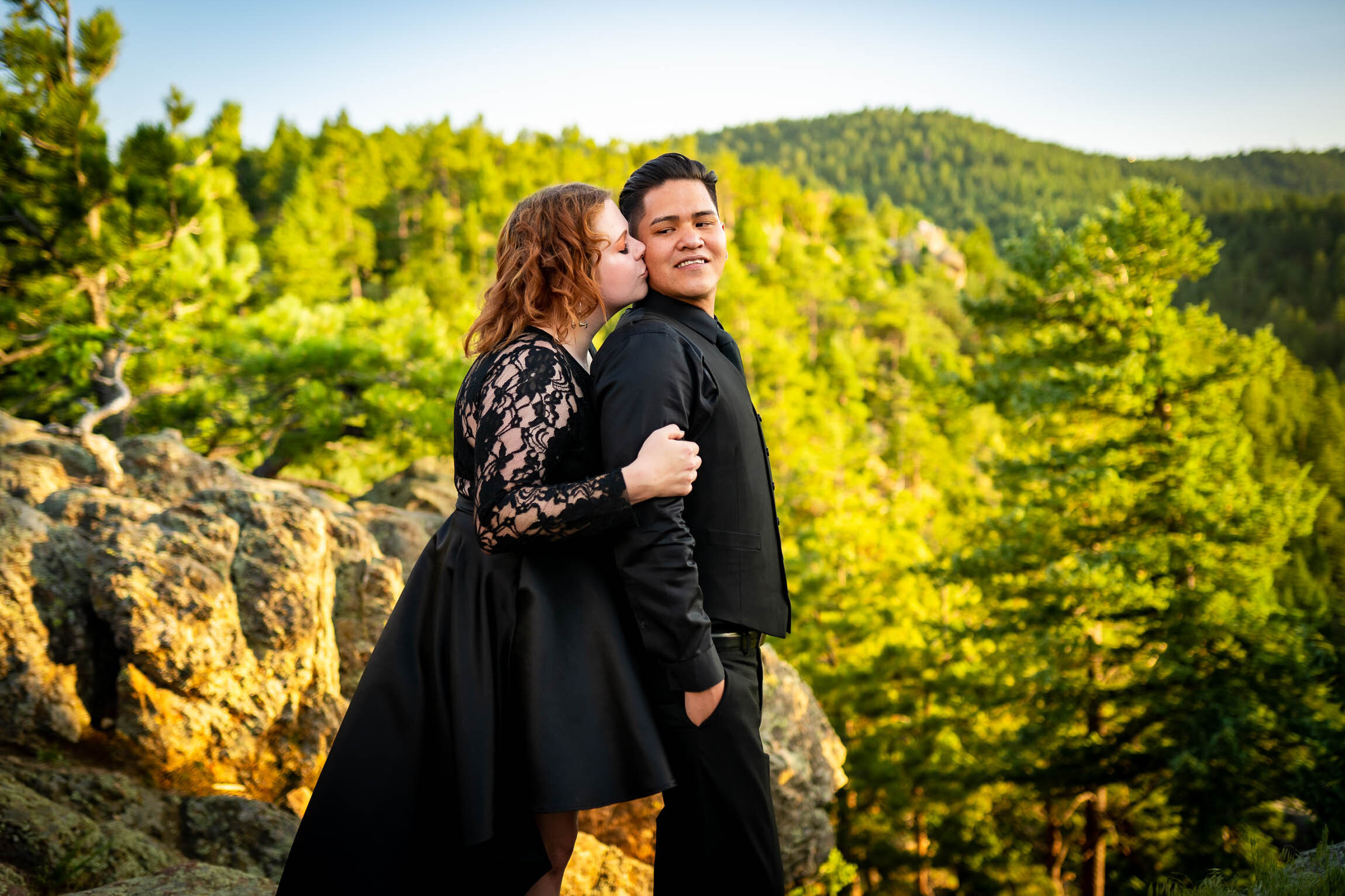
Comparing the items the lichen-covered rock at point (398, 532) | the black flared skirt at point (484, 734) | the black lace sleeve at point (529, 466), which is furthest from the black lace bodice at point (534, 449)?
the lichen-covered rock at point (398, 532)

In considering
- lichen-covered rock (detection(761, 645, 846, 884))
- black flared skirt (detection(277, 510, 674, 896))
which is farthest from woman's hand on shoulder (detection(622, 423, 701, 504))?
lichen-covered rock (detection(761, 645, 846, 884))

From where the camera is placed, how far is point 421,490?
8812 millimetres

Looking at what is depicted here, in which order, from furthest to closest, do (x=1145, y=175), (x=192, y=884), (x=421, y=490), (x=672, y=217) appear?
(x=1145, y=175)
(x=421, y=490)
(x=192, y=884)
(x=672, y=217)

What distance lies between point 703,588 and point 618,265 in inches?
41.8

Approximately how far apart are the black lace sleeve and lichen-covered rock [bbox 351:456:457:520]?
18.4ft

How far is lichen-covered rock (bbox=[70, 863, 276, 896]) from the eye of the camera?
2.82 m

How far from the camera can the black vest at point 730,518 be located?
2.46 metres

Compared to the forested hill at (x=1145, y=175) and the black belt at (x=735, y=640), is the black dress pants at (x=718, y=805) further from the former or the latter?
the forested hill at (x=1145, y=175)

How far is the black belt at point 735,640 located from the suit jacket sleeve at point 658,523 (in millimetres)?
155

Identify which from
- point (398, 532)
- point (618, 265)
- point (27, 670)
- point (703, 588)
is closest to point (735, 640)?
point (703, 588)

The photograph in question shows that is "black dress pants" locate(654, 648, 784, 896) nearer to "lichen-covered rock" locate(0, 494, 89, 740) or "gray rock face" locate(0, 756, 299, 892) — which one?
"gray rock face" locate(0, 756, 299, 892)

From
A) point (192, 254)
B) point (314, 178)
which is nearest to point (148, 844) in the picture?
point (192, 254)

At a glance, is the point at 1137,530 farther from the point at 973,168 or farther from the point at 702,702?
the point at 973,168

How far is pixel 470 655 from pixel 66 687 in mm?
2985
